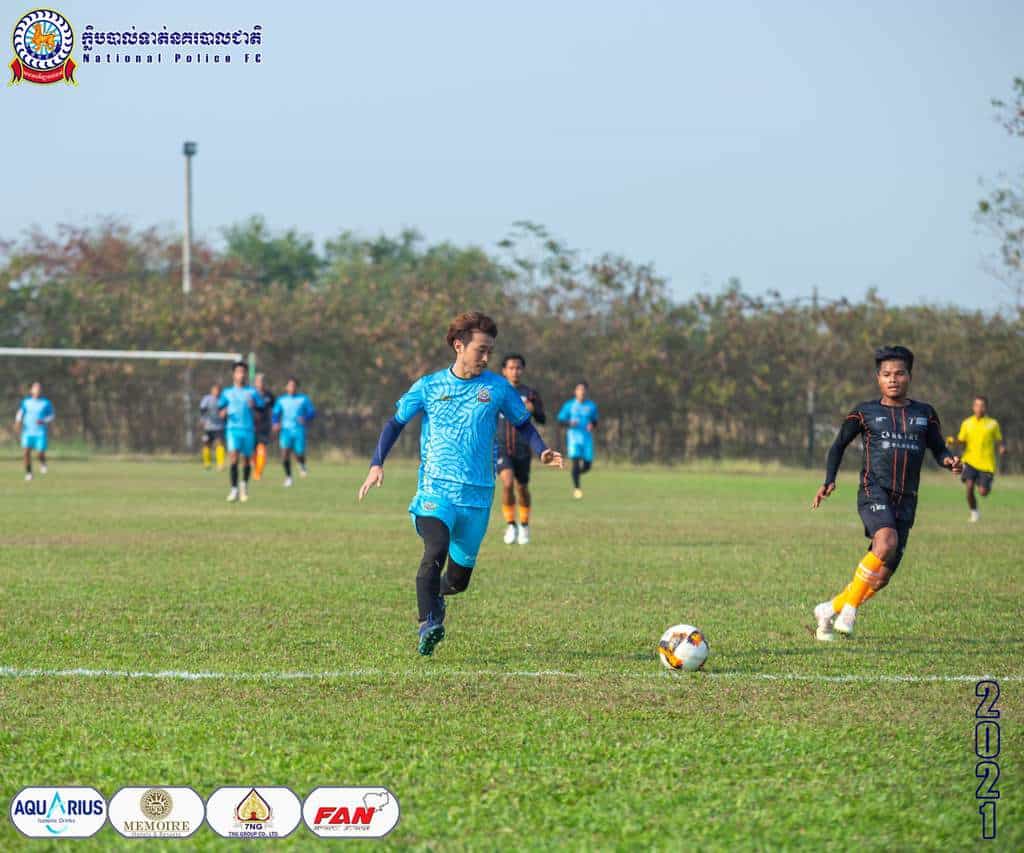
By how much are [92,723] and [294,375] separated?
4154cm

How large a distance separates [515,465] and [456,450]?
818cm

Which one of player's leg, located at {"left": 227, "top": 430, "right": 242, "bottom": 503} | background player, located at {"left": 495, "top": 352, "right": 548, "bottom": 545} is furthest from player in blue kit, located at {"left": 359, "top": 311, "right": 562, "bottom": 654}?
player's leg, located at {"left": 227, "top": 430, "right": 242, "bottom": 503}

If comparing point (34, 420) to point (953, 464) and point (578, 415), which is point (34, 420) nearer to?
point (578, 415)

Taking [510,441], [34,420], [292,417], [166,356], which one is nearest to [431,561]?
[510,441]

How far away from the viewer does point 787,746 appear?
6449 millimetres

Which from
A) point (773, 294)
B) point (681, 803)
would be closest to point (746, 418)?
point (773, 294)

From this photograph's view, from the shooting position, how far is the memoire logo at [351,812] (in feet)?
17.2

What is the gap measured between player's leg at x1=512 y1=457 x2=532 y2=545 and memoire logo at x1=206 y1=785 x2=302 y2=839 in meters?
11.8

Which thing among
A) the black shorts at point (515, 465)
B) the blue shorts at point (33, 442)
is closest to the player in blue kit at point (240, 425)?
the blue shorts at point (33, 442)

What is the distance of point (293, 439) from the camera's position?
32.4 m

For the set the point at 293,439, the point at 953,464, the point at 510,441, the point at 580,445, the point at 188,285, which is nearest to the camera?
the point at 953,464

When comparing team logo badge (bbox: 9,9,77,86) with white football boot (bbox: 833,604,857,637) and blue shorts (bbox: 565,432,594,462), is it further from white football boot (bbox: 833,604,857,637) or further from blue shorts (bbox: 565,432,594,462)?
blue shorts (bbox: 565,432,594,462)

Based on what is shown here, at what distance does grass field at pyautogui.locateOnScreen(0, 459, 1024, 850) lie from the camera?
18.0 ft

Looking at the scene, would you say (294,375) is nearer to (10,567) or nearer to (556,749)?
(10,567)
